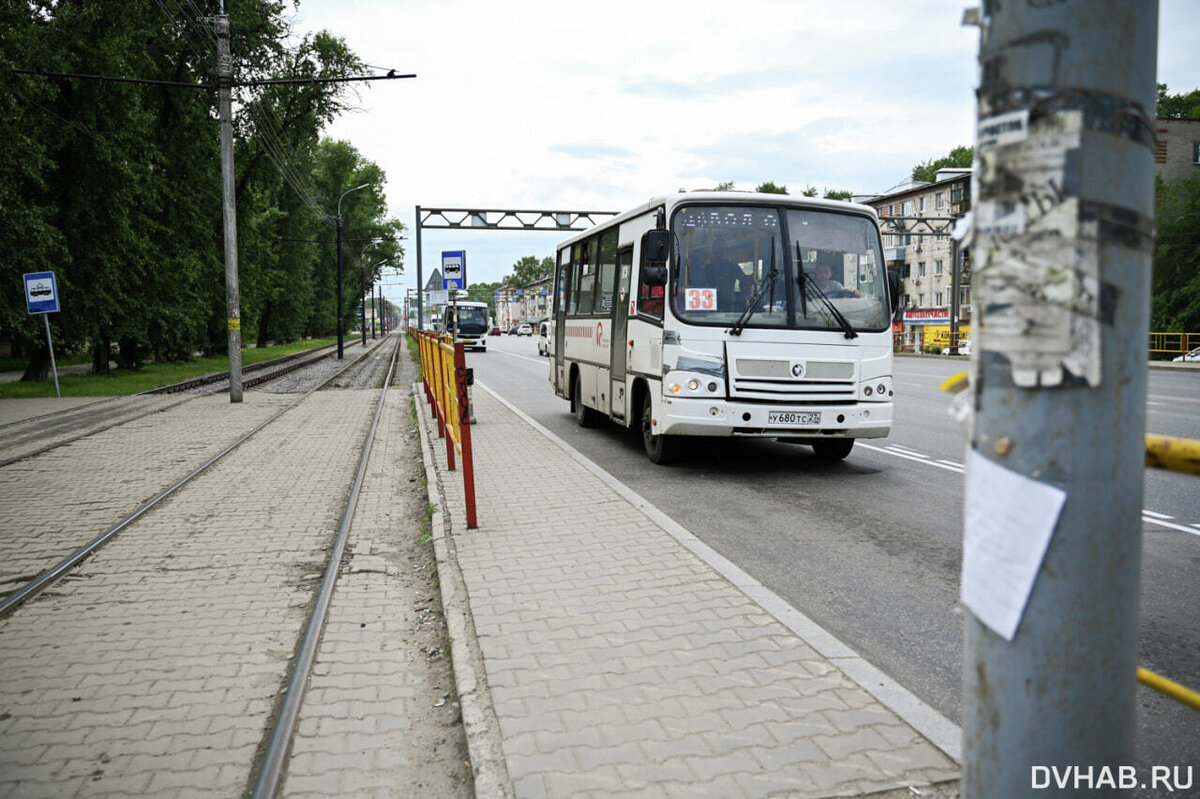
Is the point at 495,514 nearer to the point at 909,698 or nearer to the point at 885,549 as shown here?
the point at 885,549

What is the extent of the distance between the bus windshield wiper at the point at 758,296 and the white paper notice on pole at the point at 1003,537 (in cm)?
711

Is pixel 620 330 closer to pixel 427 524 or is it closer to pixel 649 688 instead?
pixel 427 524

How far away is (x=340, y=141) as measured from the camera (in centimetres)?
7500

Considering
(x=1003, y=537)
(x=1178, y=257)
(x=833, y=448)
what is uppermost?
(x=1178, y=257)

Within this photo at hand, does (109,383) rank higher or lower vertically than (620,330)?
lower

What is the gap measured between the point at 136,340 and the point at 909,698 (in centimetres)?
2916

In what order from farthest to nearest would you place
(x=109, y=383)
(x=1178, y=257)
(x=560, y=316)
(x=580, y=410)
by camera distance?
1. (x=1178, y=257)
2. (x=109, y=383)
3. (x=560, y=316)
4. (x=580, y=410)

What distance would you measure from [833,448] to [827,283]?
202cm

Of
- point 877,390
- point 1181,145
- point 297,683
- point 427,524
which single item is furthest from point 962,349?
point 297,683

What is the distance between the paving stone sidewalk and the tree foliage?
18748 millimetres

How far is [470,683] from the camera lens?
12.3 feet

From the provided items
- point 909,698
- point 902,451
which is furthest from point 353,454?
point 909,698

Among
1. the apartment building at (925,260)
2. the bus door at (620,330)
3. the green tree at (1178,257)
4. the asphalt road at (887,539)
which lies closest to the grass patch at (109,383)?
the asphalt road at (887,539)

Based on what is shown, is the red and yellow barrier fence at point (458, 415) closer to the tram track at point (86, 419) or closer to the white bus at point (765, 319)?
the white bus at point (765, 319)
